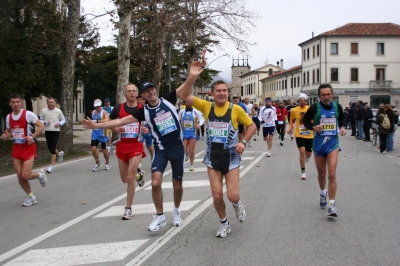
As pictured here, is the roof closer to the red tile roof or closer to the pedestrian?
the red tile roof

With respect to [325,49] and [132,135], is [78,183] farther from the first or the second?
[325,49]

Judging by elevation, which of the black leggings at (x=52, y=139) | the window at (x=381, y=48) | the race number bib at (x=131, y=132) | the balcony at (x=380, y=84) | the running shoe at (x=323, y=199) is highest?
the window at (x=381, y=48)

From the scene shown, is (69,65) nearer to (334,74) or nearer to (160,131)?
(160,131)

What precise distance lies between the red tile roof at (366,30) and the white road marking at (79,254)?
69213 millimetres

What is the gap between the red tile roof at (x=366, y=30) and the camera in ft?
230

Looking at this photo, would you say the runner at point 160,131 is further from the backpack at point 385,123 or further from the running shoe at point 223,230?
the backpack at point 385,123

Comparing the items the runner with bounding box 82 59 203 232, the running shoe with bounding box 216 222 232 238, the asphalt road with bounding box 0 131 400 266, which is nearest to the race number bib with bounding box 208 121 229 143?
the runner with bounding box 82 59 203 232

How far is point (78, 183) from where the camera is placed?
11406 millimetres

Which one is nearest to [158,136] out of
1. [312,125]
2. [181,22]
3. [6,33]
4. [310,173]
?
[312,125]

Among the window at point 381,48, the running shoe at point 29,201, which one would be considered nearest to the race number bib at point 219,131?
the running shoe at point 29,201

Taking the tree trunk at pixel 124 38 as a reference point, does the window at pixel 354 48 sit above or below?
above

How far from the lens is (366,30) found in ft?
234

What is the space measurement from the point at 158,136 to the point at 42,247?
2.08 meters

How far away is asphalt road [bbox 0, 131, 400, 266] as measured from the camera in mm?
5398
